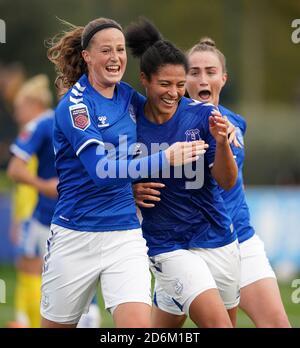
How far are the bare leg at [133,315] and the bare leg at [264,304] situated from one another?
1.09m

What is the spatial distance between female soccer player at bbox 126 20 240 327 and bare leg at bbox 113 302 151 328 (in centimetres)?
35

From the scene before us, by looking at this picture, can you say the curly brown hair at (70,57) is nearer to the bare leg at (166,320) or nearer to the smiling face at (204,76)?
the smiling face at (204,76)

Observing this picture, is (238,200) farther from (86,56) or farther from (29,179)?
(29,179)

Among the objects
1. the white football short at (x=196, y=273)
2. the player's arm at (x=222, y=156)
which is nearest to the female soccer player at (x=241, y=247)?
the white football short at (x=196, y=273)

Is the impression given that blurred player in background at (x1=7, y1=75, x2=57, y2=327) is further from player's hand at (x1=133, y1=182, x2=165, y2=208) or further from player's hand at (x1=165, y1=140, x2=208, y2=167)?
player's hand at (x1=165, y1=140, x2=208, y2=167)

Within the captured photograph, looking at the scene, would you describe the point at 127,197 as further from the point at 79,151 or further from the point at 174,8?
the point at 174,8

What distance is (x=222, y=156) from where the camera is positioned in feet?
19.8

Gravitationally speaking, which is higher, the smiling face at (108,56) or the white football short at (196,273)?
the smiling face at (108,56)

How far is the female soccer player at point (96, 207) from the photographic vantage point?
5.92 meters

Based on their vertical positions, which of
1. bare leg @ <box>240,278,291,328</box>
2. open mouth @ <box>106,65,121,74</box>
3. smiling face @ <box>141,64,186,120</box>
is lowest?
bare leg @ <box>240,278,291,328</box>

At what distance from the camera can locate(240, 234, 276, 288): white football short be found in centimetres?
691

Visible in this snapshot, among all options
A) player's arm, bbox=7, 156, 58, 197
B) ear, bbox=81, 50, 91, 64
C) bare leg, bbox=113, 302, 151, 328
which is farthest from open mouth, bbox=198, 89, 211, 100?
player's arm, bbox=7, 156, 58, 197

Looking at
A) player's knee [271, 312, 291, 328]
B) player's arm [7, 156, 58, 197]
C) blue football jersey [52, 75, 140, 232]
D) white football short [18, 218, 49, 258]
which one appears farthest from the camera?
white football short [18, 218, 49, 258]

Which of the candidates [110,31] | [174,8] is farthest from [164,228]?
[174,8]
